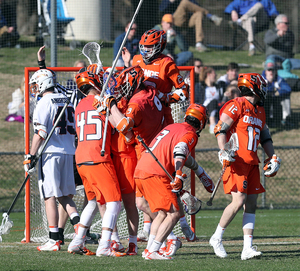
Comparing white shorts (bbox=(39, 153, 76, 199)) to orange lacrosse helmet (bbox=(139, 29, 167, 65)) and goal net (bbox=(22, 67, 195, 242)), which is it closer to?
goal net (bbox=(22, 67, 195, 242))

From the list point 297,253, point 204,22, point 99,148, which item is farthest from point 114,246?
point 204,22

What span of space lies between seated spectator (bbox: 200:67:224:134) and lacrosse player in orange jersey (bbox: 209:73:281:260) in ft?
25.2

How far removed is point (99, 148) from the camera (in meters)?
5.95

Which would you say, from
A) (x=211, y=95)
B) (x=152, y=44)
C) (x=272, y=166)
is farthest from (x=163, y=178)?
(x=211, y=95)

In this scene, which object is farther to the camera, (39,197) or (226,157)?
(39,197)

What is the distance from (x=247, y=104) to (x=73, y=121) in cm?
219

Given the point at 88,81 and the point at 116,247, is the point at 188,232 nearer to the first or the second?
the point at 116,247

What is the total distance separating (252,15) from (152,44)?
11025 millimetres

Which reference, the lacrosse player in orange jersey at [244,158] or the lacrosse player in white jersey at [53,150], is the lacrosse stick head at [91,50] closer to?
the lacrosse player in white jersey at [53,150]

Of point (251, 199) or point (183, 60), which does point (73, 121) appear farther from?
point (183, 60)

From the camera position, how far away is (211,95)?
1398 cm

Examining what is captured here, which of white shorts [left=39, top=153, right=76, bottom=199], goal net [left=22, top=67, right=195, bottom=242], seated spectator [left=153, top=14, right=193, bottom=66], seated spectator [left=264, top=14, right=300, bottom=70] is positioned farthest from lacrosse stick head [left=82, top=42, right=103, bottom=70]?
seated spectator [left=264, top=14, right=300, bottom=70]

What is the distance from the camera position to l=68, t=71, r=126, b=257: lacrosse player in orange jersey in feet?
19.0

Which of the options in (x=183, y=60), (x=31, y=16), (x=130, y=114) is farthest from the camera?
(x=31, y=16)
